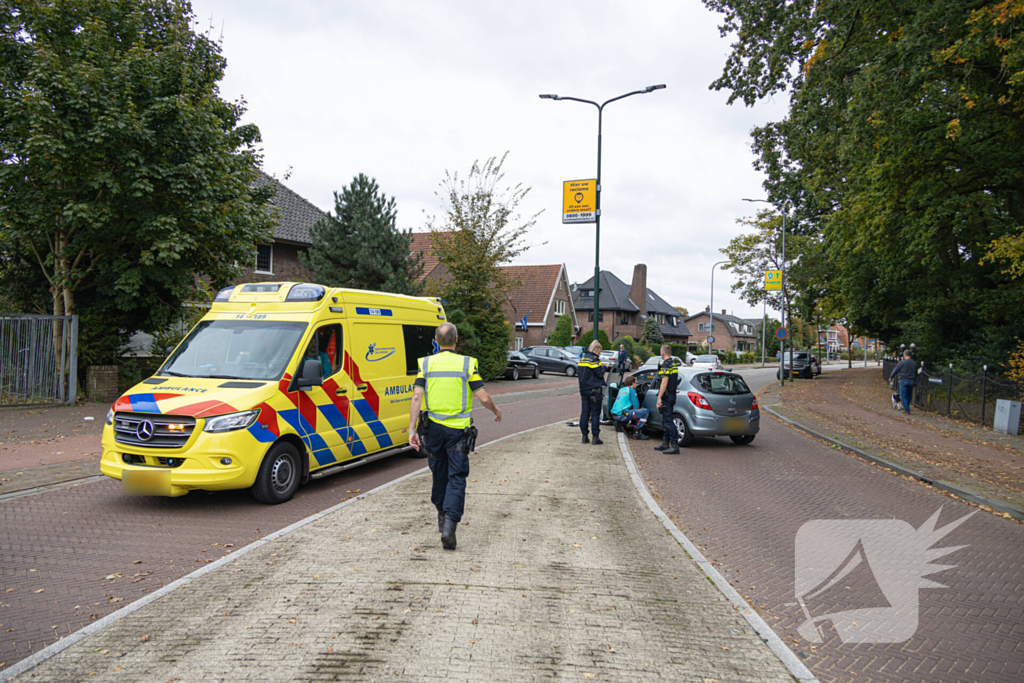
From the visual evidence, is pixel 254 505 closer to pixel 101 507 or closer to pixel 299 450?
pixel 299 450

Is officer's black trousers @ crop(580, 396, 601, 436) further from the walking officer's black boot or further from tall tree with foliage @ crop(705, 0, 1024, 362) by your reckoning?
tall tree with foliage @ crop(705, 0, 1024, 362)

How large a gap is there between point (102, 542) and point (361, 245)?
1660 centimetres

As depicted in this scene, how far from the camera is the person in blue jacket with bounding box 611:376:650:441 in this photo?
1186 cm

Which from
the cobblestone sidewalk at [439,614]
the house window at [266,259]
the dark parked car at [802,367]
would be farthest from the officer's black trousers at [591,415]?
the dark parked car at [802,367]

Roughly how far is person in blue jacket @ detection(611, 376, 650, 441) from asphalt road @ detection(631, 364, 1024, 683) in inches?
71.4

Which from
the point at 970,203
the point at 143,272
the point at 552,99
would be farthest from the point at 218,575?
the point at 970,203

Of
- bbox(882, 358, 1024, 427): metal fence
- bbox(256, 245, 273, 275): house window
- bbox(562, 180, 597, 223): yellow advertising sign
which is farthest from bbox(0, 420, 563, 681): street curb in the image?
bbox(256, 245, 273, 275): house window

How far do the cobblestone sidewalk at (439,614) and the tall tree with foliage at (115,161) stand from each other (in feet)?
33.2

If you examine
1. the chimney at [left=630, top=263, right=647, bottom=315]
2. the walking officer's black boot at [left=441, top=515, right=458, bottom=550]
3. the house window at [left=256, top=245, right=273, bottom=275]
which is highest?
the chimney at [left=630, top=263, right=647, bottom=315]

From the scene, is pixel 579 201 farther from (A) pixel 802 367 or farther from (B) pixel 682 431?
(A) pixel 802 367

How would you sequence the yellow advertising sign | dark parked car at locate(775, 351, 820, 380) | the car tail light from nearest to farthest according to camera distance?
the car tail light < the yellow advertising sign < dark parked car at locate(775, 351, 820, 380)

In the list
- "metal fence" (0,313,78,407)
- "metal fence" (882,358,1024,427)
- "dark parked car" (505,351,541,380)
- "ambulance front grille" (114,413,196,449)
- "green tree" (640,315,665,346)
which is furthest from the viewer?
"green tree" (640,315,665,346)

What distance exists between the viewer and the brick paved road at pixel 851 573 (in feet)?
11.9

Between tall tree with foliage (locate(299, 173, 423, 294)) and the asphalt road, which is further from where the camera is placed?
tall tree with foliage (locate(299, 173, 423, 294))
